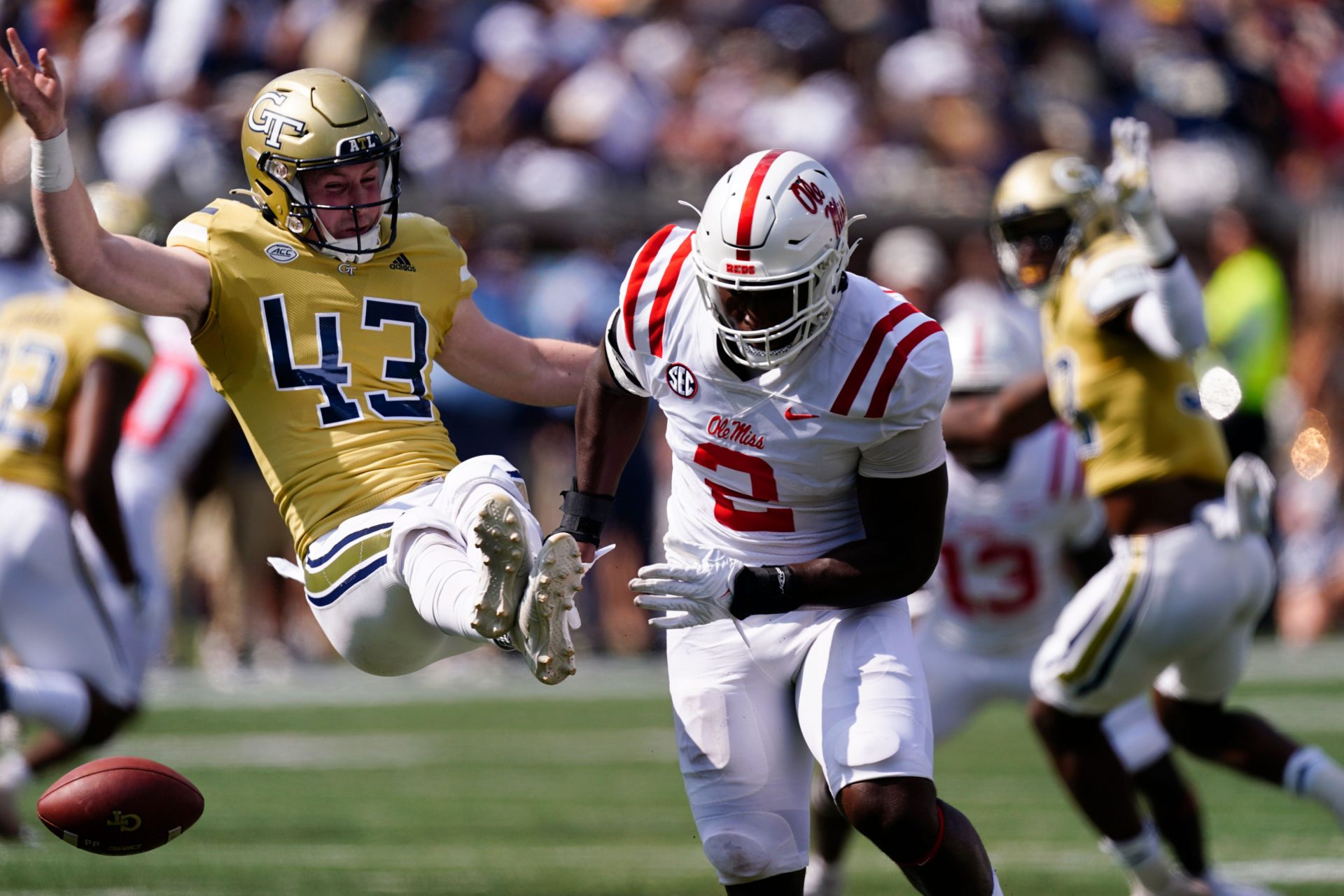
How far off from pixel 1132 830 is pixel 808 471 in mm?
2084

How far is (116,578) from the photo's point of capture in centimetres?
671

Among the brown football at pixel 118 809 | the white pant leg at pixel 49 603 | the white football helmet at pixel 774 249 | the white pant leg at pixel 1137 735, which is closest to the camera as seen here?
the white football helmet at pixel 774 249

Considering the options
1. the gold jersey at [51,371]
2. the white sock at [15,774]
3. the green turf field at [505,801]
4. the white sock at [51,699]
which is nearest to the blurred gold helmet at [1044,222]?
the green turf field at [505,801]

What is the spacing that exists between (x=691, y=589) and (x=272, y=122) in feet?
5.37

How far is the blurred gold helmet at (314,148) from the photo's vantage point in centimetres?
460

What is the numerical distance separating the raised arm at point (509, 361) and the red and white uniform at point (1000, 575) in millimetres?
1858

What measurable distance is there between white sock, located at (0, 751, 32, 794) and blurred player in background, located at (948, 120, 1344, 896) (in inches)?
128

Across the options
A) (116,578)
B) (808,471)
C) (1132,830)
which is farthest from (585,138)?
(808,471)

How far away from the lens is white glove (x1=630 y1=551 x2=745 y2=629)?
3932mm

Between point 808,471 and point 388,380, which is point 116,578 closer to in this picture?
point 388,380

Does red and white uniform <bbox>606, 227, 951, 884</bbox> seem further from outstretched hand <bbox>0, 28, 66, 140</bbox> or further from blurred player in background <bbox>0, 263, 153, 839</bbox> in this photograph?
blurred player in background <bbox>0, 263, 153, 839</bbox>

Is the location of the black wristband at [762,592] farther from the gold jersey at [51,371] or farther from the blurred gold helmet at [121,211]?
the blurred gold helmet at [121,211]

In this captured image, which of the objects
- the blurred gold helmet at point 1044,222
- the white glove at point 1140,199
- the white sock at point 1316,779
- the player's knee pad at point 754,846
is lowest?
the white sock at point 1316,779

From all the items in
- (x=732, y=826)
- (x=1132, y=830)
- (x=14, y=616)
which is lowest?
(x=14, y=616)
